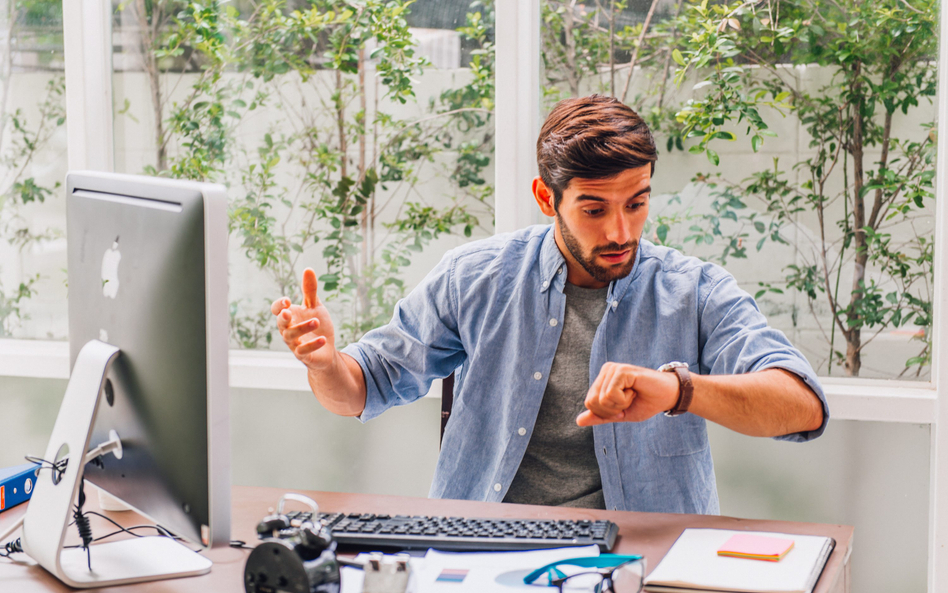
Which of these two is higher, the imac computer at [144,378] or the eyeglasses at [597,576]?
the imac computer at [144,378]

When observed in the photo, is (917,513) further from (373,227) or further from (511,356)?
(373,227)

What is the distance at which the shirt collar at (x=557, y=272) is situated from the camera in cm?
166

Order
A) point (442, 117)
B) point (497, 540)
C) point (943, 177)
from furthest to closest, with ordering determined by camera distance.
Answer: point (442, 117), point (943, 177), point (497, 540)

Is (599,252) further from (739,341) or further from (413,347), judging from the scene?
(413,347)

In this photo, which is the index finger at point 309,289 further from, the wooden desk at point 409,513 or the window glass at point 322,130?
the window glass at point 322,130

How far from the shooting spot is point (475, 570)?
1046 mm

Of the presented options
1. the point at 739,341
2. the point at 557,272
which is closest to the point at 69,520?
the point at 557,272

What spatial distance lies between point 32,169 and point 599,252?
1.99 m

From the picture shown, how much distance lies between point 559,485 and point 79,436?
0.88m

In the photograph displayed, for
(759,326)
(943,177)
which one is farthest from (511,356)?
(943,177)

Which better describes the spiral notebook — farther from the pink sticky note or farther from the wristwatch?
the wristwatch

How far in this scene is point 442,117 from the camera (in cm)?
234

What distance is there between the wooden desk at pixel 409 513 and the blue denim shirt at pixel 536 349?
308 millimetres

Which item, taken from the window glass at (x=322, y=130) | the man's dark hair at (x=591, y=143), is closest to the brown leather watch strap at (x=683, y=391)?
the man's dark hair at (x=591, y=143)
